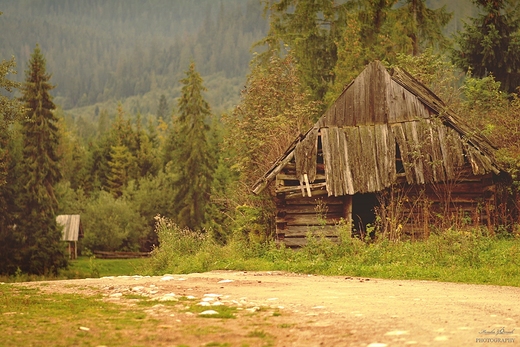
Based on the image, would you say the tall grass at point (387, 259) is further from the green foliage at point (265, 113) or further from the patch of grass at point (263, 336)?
the green foliage at point (265, 113)

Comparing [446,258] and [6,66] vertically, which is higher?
[6,66]

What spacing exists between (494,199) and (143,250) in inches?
2062

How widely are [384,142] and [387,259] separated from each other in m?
7.46

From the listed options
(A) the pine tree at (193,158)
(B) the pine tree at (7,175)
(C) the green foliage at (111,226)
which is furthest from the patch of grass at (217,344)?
(C) the green foliage at (111,226)

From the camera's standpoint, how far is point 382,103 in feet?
79.4

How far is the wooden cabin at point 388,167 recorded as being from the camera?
894 inches

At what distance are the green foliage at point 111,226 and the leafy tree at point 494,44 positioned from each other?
1643 inches

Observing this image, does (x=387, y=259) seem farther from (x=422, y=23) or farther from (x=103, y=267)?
(x=103, y=267)

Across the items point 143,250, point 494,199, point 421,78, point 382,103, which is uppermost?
point 421,78

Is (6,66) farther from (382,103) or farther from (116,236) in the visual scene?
(116,236)

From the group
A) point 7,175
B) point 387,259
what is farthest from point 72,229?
point 387,259

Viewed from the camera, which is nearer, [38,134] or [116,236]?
[38,134]

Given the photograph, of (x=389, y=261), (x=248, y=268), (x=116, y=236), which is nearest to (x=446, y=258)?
(x=389, y=261)

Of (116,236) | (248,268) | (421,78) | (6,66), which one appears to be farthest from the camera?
(116,236)
